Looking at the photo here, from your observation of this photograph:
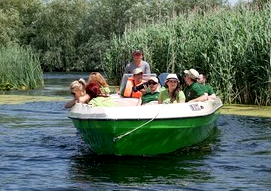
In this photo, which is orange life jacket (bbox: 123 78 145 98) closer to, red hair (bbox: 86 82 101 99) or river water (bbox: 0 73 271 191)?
river water (bbox: 0 73 271 191)

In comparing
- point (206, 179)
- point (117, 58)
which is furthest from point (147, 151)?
point (117, 58)

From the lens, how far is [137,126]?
29.2 ft

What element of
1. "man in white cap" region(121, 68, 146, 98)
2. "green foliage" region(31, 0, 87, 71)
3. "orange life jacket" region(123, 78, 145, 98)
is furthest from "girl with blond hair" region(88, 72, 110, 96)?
"green foliage" region(31, 0, 87, 71)

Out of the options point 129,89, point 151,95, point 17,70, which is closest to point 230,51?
point 129,89

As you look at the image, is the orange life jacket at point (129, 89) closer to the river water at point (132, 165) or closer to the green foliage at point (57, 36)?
the river water at point (132, 165)

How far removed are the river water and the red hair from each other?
94 cm

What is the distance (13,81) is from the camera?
2606 centimetres

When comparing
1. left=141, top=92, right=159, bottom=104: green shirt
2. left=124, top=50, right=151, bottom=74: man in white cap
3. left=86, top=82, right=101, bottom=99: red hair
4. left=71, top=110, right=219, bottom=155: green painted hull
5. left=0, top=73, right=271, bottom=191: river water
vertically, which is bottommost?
left=0, top=73, right=271, bottom=191: river water

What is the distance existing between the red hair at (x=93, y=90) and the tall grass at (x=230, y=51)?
698 centimetres

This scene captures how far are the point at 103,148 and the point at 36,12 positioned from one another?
4917 centimetres

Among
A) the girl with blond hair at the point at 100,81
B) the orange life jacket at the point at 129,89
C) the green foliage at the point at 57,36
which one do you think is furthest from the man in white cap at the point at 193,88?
the green foliage at the point at 57,36

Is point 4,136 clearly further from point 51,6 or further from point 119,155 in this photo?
point 51,6

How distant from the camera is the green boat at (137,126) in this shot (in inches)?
348

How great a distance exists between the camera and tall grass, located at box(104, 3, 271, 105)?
16562mm
